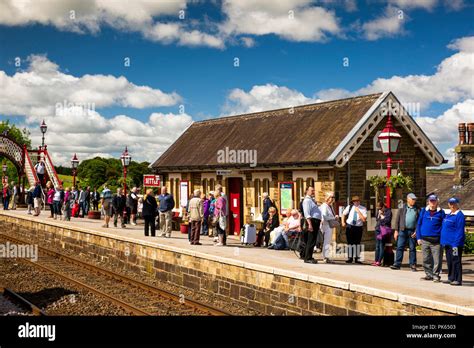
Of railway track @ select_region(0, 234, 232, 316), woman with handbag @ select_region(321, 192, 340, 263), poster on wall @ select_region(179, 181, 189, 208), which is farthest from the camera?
poster on wall @ select_region(179, 181, 189, 208)

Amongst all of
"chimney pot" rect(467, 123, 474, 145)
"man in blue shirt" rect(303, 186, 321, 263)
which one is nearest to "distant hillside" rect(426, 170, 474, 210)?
"chimney pot" rect(467, 123, 474, 145)

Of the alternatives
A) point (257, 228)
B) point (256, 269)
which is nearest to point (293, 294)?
point (256, 269)

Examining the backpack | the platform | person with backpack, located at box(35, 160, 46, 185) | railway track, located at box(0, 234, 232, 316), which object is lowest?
railway track, located at box(0, 234, 232, 316)

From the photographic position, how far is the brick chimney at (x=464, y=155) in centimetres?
3066

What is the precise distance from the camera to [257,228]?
20.1m

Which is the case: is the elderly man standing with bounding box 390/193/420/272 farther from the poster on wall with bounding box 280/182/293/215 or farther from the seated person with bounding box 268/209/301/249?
the poster on wall with bounding box 280/182/293/215

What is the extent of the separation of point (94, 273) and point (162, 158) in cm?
924

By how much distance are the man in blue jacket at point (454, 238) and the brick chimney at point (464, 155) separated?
2129 cm

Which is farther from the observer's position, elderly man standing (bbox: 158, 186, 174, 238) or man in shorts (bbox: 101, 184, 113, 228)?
man in shorts (bbox: 101, 184, 113, 228)

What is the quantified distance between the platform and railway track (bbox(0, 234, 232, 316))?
941 millimetres

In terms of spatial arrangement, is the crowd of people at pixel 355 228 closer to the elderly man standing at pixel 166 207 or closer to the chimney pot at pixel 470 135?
the elderly man standing at pixel 166 207

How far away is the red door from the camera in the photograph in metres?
21.4

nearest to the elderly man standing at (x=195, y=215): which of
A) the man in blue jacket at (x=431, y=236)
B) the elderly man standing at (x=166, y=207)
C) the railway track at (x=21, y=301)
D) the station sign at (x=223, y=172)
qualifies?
the elderly man standing at (x=166, y=207)
